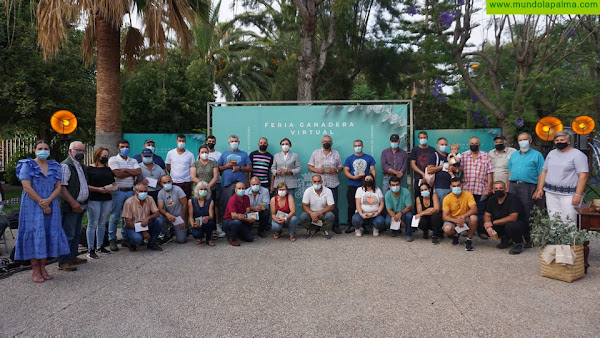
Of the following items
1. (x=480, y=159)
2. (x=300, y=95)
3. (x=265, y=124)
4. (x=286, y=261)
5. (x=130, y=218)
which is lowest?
(x=286, y=261)

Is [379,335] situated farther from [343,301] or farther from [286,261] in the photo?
[286,261]

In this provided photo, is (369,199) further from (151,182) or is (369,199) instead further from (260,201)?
(151,182)

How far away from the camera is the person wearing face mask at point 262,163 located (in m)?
9.62

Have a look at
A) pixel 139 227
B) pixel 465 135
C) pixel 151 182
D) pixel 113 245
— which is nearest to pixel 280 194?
pixel 151 182

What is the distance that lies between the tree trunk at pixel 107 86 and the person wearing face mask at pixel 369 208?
5.13 metres

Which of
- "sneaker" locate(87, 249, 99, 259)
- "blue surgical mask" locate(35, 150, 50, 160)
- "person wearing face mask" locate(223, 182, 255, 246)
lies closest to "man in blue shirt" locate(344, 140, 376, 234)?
"person wearing face mask" locate(223, 182, 255, 246)

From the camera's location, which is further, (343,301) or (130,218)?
(130,218)

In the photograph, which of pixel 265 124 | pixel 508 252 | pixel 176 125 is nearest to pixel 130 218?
pixel 265 124

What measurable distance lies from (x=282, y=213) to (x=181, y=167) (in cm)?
215

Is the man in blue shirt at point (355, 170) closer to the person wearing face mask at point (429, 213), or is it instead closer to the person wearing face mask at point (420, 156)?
the person wearing face mask at point (420, 156)

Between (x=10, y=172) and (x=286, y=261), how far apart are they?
612 inches

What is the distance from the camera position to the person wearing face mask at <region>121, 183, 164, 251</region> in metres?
7.58

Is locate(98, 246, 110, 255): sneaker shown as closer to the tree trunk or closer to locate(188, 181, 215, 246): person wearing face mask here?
locate(188, 181, 215, 246): person wearing face mask

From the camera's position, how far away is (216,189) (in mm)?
9328
